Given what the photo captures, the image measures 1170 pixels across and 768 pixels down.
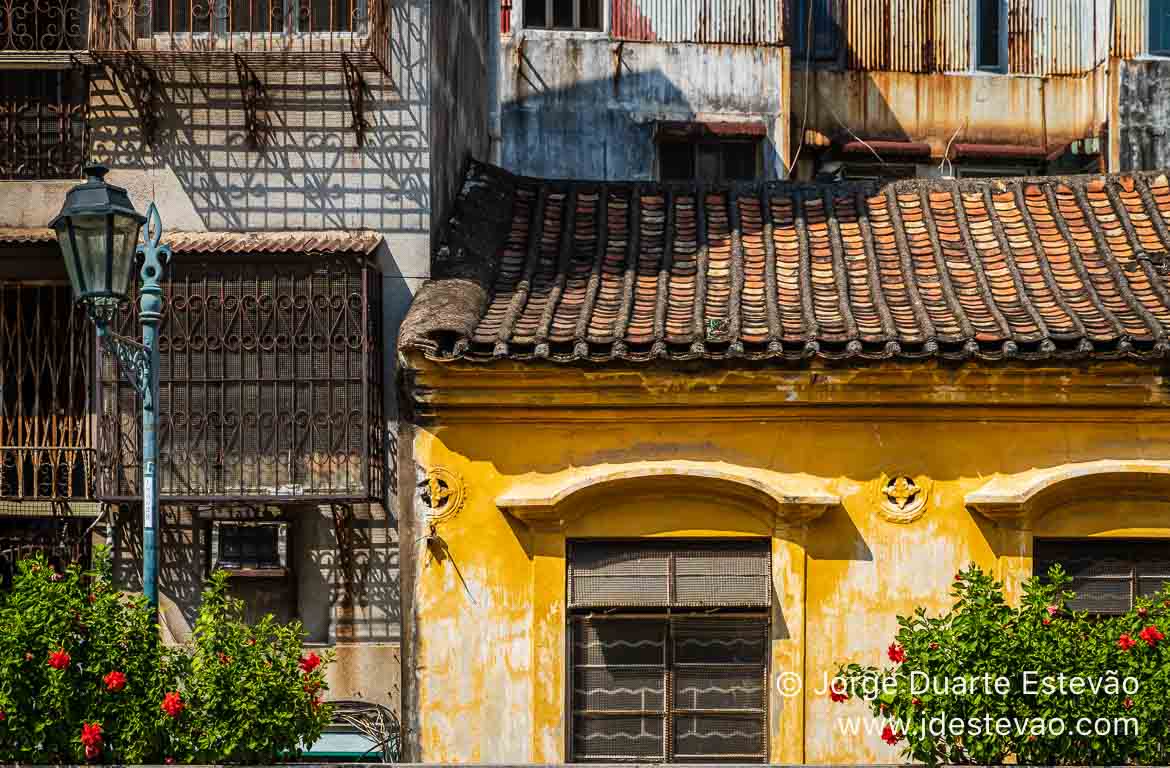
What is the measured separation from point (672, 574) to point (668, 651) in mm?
566

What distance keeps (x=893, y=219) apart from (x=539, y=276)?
3078 mm

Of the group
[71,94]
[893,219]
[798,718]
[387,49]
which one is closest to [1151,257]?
[893,219]

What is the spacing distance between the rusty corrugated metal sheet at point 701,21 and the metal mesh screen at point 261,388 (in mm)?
7483

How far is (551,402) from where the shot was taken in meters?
13.0

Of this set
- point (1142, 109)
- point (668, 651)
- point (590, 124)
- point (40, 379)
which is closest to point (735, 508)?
point (668, 651)

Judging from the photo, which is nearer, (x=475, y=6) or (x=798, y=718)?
(x=798, y=718)

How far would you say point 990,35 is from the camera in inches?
811

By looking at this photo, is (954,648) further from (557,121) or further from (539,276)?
(557,121)

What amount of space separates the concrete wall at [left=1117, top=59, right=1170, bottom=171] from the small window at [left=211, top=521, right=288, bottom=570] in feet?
35.6

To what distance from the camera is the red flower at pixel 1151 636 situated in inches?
402

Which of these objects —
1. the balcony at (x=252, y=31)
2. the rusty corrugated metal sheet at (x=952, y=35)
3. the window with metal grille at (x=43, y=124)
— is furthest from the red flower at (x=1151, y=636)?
the rusty corrugated metal sheet at (x=952, y=35)

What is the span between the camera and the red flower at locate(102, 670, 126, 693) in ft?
32.7

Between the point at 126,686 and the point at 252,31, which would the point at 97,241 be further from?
the point at 252,31

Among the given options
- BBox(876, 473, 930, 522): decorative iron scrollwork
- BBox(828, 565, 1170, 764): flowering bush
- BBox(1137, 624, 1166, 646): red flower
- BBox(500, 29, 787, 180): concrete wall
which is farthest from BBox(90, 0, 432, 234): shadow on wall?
BBox(1137, 624, 1166, 646): red flower
